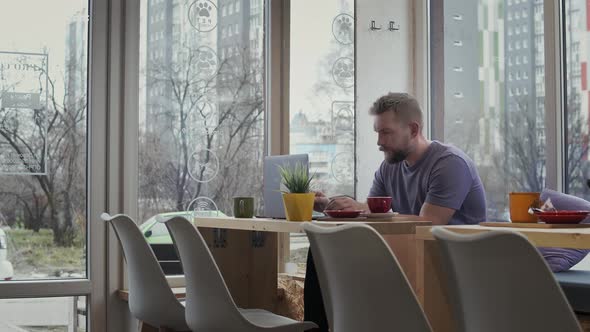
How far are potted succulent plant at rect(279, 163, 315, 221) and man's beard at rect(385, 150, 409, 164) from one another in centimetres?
94

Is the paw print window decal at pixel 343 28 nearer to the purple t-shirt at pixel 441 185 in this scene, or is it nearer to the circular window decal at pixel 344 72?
the circular window decal at pixel 344 72

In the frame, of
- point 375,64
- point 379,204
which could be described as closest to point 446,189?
point 379,204

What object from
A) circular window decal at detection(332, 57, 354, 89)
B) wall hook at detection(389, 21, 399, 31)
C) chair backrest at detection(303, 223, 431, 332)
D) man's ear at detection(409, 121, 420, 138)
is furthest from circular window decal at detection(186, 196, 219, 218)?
chair backrest at detection(303, 223, 431, 332)

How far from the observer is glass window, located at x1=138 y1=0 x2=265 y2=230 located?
15.4 ft

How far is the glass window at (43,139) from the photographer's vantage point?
4395 mm

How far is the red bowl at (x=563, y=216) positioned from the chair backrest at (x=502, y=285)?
68 centimetres

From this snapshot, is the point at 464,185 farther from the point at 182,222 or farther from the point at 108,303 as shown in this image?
the point at 108,303

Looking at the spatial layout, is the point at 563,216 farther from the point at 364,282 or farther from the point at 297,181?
→ the point at 297,181

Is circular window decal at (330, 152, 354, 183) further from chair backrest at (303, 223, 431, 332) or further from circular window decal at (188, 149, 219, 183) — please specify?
chair backrest at (303, 223, 431, 332)

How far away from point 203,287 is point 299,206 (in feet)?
1.51

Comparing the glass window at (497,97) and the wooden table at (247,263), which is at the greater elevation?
the glass window at (497,97)

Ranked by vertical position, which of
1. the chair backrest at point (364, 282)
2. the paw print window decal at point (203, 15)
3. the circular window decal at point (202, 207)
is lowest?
the chair backrest at point (364, 282)

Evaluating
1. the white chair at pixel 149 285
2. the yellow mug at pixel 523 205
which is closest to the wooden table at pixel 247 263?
the white chair at pixel 149 285

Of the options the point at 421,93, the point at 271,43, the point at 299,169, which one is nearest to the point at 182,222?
the point at 299,169
